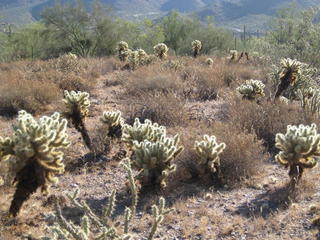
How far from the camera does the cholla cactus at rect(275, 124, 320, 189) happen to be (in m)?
4.96

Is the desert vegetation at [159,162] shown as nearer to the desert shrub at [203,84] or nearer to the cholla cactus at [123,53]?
the desert shrub at [203,84]

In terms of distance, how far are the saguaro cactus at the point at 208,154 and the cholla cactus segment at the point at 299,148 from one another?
2.90 ft

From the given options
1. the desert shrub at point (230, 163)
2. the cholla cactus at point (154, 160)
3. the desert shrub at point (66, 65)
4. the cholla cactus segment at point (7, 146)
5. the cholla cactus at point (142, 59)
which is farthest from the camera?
the cholla cactus at point (142, 59)

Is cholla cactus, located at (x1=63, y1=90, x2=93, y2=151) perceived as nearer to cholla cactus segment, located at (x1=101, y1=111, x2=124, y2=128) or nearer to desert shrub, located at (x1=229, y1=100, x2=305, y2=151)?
cholla cactus segment, located at (x1=101, y1=111, x2=124, y2=128)

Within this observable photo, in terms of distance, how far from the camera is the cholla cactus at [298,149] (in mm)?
4961

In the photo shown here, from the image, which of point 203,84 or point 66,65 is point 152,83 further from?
point 66,65

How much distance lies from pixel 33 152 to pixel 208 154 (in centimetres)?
259

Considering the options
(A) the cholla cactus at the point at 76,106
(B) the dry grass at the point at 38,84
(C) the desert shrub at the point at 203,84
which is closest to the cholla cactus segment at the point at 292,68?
(C) the desert shrub at the point at 203,84

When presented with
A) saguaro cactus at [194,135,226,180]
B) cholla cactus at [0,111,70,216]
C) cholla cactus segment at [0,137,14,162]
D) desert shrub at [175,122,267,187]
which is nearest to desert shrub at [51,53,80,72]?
desert shrub at [175,122,267,187]

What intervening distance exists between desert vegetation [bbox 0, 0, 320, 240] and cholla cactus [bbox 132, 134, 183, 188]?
0.01 metres

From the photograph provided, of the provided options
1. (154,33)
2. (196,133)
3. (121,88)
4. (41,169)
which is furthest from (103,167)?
(154,33)

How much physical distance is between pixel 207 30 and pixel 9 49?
1358 cm

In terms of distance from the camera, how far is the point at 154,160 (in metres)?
5.24

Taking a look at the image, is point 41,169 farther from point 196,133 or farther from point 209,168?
point 196,133
